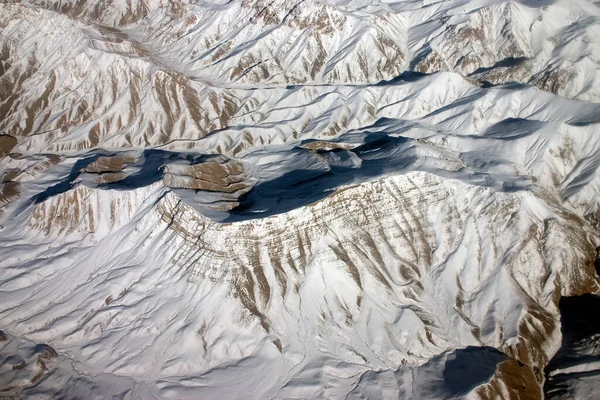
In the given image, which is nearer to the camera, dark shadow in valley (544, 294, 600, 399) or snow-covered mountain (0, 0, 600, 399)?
dark shadow in valley (544, 294, 600, 399)

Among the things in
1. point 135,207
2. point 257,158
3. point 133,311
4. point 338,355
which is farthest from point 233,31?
point 338,355

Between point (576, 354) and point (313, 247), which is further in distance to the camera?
point (313, 247)

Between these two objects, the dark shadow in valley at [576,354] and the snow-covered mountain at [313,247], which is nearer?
the dark shadow in valley at [576,354]

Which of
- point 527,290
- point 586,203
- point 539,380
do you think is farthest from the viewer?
point 586,203

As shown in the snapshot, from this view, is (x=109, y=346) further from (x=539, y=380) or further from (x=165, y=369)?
(x=539, y=380)

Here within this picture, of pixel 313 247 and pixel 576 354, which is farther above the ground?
pixel 313 247

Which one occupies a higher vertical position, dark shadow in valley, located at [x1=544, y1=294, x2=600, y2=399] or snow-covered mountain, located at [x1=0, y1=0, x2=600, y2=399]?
snow-covered mountain, located at [x1=0, y1=0, x2=600, y2=399]

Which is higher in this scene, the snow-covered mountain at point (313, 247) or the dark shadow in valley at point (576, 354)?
the snow-covered mountain at point (313, 247)

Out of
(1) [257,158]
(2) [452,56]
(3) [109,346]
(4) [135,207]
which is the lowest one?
(3) [109,346]
